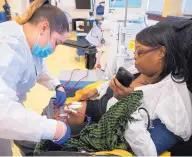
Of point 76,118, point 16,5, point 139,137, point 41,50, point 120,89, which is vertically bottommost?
point 76,118

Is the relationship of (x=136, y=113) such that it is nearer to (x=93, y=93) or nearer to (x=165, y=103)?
(x=165, y=103)

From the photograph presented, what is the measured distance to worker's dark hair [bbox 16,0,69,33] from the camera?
1.01m

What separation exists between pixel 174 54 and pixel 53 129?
28.2 inches

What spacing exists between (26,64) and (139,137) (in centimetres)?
63

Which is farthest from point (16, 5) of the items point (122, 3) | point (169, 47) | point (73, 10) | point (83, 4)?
point (169, 47)

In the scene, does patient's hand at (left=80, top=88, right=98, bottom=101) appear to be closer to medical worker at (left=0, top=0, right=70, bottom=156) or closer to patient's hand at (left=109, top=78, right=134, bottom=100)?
patient's hand at (left=109, top=78, right=134, bottom=100)

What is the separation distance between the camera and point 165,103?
1.07m

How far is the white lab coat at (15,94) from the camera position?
791 millimetres

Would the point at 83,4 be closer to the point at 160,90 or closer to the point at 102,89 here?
the point at 102,89

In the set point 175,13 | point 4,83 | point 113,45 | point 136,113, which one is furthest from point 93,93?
point 175,13

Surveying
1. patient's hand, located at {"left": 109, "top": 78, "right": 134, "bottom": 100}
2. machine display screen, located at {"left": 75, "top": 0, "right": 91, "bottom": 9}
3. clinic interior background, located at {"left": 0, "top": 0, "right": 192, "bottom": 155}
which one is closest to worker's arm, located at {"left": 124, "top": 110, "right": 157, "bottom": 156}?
patient's hand, located at {"left": 109, "top": 78, "right": 134, "bottom": 100}

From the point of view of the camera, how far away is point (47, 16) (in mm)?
1007

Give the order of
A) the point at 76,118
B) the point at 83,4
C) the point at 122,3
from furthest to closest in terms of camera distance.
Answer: the point at 83,4
the point at 122,3
the point at 76,118

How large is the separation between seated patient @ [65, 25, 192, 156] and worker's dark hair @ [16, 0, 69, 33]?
0.43m
